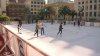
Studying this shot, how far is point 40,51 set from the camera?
4.29m

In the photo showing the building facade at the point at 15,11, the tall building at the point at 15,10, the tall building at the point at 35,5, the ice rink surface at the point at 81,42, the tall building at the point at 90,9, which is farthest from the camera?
the tall building at the point at 35,5

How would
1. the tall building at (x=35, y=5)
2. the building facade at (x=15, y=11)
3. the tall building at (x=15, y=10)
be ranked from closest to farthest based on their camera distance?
1. the building facade at (x=15, y=11)
2. the tall building at (x=15, y=10)
3. the tall building at (x=35, y=5)

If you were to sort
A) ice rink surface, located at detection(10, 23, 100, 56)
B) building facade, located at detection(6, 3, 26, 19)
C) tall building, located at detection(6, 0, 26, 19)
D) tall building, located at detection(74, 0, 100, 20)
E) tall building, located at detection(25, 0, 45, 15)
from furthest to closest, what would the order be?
tall building, located at detection(25, 0, 45, 15) → tall building, located at detection(6, 0, 26, 19) → building facade, located at detection(6, 3, 26, 19) → tall building, located at detection(74, 0, 100, 20) → ice rink surface, located at detection(10, 23, 100, 56)

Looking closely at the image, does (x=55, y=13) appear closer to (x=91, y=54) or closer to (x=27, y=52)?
(x=91, y=54)

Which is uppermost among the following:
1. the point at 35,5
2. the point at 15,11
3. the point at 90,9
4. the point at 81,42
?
the point at 35,5

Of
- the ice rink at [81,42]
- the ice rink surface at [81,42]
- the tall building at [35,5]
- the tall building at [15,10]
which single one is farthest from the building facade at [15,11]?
the ice rink at [81,42]

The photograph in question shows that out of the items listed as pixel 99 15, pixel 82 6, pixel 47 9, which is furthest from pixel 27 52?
pixel 47 9

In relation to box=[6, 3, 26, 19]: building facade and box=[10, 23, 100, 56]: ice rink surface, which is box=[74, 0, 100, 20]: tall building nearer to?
box=[6, 3, 26, 19]: building facade

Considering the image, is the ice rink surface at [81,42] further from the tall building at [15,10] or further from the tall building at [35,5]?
the tall building at [35,5]

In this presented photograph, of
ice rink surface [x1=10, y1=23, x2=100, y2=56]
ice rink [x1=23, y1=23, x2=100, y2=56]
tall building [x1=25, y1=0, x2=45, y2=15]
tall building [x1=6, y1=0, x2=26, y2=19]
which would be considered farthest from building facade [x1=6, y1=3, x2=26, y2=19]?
ice rink [x1=23, y1=23, x2=100, y2=56]

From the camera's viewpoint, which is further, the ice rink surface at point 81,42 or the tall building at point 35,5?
the tall building at point 35,5

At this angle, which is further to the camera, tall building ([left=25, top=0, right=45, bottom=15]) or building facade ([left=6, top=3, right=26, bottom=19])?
tall building ([left=25, top=0, right=45, bottom=15])

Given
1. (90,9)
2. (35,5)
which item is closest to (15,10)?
(35,5)

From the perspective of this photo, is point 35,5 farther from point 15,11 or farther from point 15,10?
point 15,11
